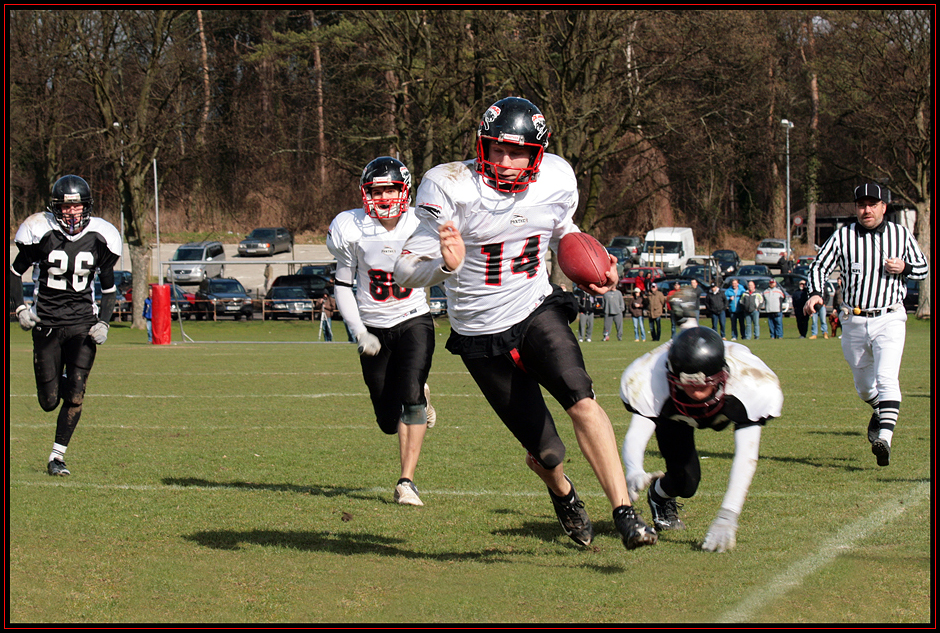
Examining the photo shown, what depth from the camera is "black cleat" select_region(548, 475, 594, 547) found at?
4.52m

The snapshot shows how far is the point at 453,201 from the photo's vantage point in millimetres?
4211

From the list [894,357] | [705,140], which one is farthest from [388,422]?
[705,140]

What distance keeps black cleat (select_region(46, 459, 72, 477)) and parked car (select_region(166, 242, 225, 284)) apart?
2868 centimetres

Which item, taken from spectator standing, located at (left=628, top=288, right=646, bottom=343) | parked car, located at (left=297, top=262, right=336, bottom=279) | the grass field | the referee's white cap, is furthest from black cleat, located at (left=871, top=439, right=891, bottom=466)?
parked car, located at (left=297, top=262, right=336, bottom=279)

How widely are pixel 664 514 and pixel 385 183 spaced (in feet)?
8.68

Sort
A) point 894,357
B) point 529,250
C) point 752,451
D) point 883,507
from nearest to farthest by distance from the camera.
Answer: point 752,451, point 529,250, point 883,507, point 894,357

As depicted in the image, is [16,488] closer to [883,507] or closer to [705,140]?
[883,507]

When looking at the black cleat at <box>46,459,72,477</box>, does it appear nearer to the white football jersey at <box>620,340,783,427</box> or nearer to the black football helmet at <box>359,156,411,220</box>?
the black football helmet at <box>359,156,411,220</box>

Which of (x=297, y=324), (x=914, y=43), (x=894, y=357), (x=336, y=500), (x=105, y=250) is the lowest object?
(x=297, y=324)

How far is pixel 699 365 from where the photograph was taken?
13.1 feet

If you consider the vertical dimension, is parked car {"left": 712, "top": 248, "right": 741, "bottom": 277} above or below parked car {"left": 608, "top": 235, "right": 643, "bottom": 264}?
below

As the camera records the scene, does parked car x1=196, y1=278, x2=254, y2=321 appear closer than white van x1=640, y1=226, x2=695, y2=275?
Yes

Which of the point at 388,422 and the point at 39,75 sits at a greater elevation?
the point at 39,75

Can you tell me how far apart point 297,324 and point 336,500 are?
24667 mm
